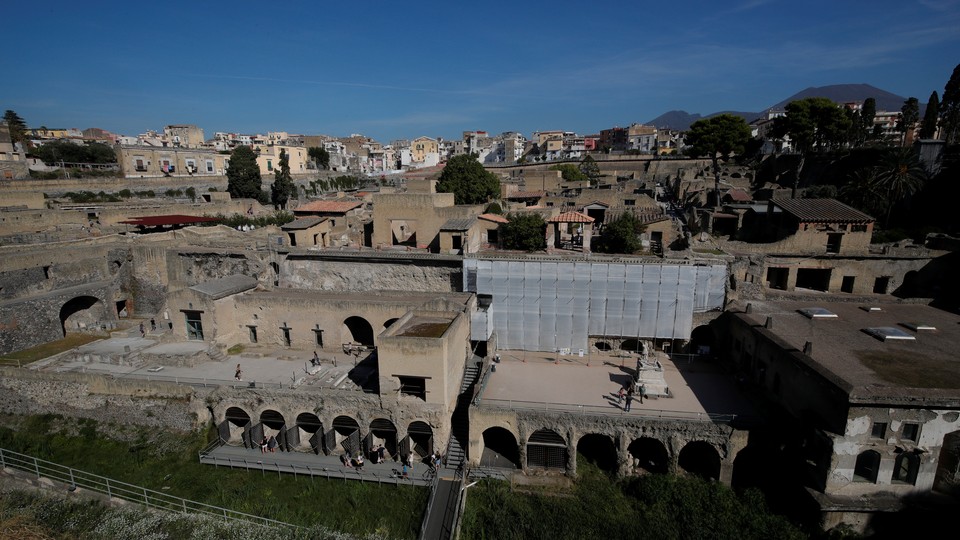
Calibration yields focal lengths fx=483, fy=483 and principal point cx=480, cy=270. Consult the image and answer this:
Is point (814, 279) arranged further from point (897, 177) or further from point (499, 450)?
point (499, 450)

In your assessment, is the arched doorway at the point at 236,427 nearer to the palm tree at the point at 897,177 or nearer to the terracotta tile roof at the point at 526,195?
the terracotta tile roof at the point at 526,195

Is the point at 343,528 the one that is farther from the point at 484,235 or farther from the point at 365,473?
the point at 484,235

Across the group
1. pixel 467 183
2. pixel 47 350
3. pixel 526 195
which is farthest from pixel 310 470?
pixel 526 195

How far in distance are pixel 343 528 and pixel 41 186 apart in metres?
40.6

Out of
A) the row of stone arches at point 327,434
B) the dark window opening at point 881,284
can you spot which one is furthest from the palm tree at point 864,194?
the row of stone arches at point 327,434

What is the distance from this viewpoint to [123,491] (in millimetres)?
16094

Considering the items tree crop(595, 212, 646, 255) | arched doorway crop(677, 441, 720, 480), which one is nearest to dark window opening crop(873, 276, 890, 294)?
tree crop(595, 212, 646, 255)

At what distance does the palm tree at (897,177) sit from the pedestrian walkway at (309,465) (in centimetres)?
2989

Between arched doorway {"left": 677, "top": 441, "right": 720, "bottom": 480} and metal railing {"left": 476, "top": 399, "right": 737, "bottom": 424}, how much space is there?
99cm

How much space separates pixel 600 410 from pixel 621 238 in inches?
453

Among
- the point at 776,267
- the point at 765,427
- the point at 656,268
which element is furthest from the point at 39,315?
the point at 776,267

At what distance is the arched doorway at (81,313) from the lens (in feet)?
86.4

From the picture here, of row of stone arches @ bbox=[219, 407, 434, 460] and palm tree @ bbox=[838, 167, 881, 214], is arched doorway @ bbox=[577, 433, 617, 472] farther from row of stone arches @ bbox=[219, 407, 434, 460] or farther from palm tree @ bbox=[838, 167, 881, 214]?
palm tree @ bbox=[838, 167, 881, 214]

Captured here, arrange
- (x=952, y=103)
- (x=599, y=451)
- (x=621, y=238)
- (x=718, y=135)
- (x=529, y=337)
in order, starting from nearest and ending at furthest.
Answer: (x=599, y=451)
(x=529, y=337)
(x=621, y=238)
(x=718, y=135)
(x=952, y=103)
